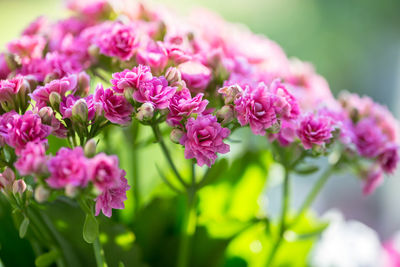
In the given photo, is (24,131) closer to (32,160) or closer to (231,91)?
(32,160)

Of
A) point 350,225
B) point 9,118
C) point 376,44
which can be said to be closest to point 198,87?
point 9,118

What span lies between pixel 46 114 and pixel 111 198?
→ 0.27ft

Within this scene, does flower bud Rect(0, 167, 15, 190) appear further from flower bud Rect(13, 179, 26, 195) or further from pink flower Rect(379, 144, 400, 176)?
pink flower Rect(379, 144, 400, 176)

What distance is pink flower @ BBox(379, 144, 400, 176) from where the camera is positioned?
0.47m

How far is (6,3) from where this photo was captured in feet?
6.70

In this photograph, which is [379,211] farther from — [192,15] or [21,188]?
[21,188]

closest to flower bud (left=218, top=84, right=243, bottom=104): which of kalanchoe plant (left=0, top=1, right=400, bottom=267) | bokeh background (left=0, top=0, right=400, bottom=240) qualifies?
kalanchoe plant (left=0, top=1, right=400, bottom=267)

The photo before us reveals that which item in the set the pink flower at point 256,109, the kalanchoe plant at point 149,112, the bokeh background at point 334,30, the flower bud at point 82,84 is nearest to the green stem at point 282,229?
the kalanchoe plant at point 149,112

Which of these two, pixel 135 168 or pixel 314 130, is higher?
pixel 314 130

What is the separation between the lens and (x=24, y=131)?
0.34 m

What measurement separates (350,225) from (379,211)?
3.84 ft

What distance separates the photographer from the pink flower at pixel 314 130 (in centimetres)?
41

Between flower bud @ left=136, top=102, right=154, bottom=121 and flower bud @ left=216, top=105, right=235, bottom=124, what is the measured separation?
6 centimetres

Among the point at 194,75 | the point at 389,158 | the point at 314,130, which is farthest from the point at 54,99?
the point at 389,158
